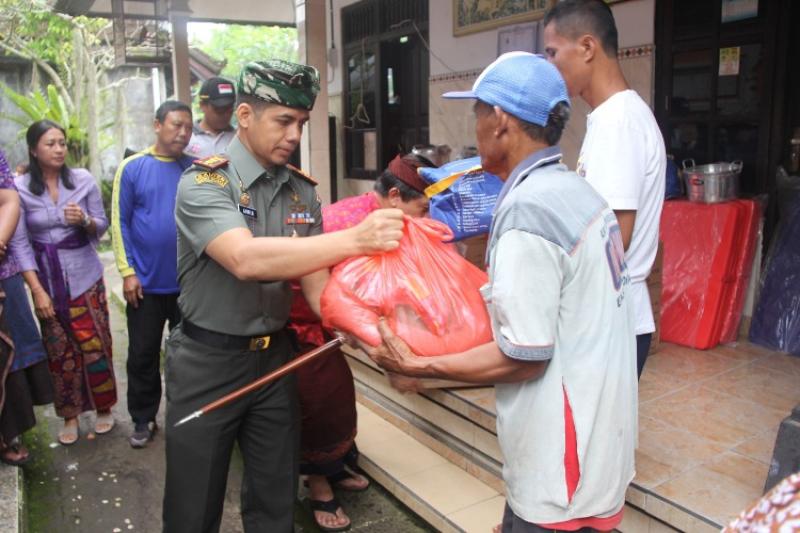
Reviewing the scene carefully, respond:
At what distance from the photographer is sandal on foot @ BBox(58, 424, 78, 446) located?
159 inches

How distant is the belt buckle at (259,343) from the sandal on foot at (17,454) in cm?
210

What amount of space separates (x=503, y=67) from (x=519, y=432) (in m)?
0.89

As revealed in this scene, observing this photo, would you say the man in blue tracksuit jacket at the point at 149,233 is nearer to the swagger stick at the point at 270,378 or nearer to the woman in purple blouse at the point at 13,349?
the woman in purple blouse at the point at 13,349

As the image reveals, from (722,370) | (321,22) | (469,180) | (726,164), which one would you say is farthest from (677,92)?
(321,22)

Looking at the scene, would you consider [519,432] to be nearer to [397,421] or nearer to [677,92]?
[397,421]

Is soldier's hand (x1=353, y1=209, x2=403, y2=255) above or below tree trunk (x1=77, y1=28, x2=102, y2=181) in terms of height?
below

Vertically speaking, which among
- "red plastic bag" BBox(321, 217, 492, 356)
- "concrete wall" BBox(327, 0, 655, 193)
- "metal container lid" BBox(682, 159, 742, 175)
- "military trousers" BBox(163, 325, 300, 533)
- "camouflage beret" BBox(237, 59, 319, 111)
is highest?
"concrete wall" BBox(327, 0, 655, 193)

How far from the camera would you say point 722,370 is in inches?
150

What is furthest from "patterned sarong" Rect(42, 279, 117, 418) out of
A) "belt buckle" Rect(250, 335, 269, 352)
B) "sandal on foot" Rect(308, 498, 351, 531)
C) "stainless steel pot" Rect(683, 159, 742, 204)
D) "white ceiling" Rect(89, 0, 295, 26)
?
"white ceiling" Rect(89, 0, 295, 26)

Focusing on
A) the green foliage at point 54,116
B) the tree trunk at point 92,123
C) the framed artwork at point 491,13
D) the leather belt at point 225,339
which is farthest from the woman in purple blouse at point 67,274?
the tree trunk at point 92,123

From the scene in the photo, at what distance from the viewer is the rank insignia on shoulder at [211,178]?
207 centimetres

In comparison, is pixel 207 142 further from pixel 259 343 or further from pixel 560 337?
pixel 560 337

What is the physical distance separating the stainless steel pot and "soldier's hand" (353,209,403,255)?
9.40 feet

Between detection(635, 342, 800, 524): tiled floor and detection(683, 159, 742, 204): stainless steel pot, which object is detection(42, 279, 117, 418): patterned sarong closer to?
detection(635, 342, 800, 524): tiled floor
